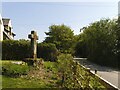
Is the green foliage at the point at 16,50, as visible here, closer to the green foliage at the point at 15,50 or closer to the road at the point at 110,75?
the green foliage at the point at 15,50

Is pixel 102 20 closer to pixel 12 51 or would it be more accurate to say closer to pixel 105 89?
pixel 12 51

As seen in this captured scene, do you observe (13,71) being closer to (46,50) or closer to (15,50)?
(15,50)

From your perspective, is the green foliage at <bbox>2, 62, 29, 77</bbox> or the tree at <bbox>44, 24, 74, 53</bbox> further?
the tree at <bbox>44, 24, 74, 53</bbox>

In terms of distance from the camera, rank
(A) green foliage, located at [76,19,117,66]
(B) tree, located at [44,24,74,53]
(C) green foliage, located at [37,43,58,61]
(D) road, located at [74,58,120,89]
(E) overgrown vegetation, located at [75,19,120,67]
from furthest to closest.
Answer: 1. (B) tree, located at [44,24,74,53]
2. (A) green foliage, located at [76,19,117,66]
3. (E) overgrown vegetation, located at [75,19,120,67]
4. (C) green foliage, located at [37,43,58,61]
5. (D) road, located at [74,58,120,89]

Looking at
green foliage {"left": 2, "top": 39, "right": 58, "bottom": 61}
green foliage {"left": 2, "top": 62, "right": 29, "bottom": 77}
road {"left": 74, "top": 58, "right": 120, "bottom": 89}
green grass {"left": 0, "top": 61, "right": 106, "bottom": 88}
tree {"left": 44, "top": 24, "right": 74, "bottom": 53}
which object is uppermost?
tree {"left": 44, "top": 24, "right": 74, "bottom": 53}

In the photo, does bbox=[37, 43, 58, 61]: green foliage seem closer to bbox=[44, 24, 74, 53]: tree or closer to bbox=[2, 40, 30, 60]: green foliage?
bbox=[2, 40, 30, 60]: green foliage

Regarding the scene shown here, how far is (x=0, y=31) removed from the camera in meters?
60.2

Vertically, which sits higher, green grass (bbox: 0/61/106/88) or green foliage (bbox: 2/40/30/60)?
Answer: green foliage (bbox: 2/40/30/60)

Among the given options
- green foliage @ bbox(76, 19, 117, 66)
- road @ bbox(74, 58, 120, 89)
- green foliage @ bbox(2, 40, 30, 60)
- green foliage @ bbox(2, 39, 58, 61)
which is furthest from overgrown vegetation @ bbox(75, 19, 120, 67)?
green foliage @ bbox(2, 40, 30, 60)

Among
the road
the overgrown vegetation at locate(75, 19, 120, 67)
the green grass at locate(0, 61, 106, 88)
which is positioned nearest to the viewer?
the green grass at locate(0, 61, 106, 88)

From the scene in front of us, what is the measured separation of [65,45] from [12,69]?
58989 millimetres

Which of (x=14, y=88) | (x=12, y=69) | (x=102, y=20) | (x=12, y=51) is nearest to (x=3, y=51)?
(x=12, y=51)

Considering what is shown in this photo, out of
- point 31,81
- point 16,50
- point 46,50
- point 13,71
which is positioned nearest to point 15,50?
point 16,50

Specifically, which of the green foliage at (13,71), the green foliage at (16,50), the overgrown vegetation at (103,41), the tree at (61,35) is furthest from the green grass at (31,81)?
the tree at (61,35)
